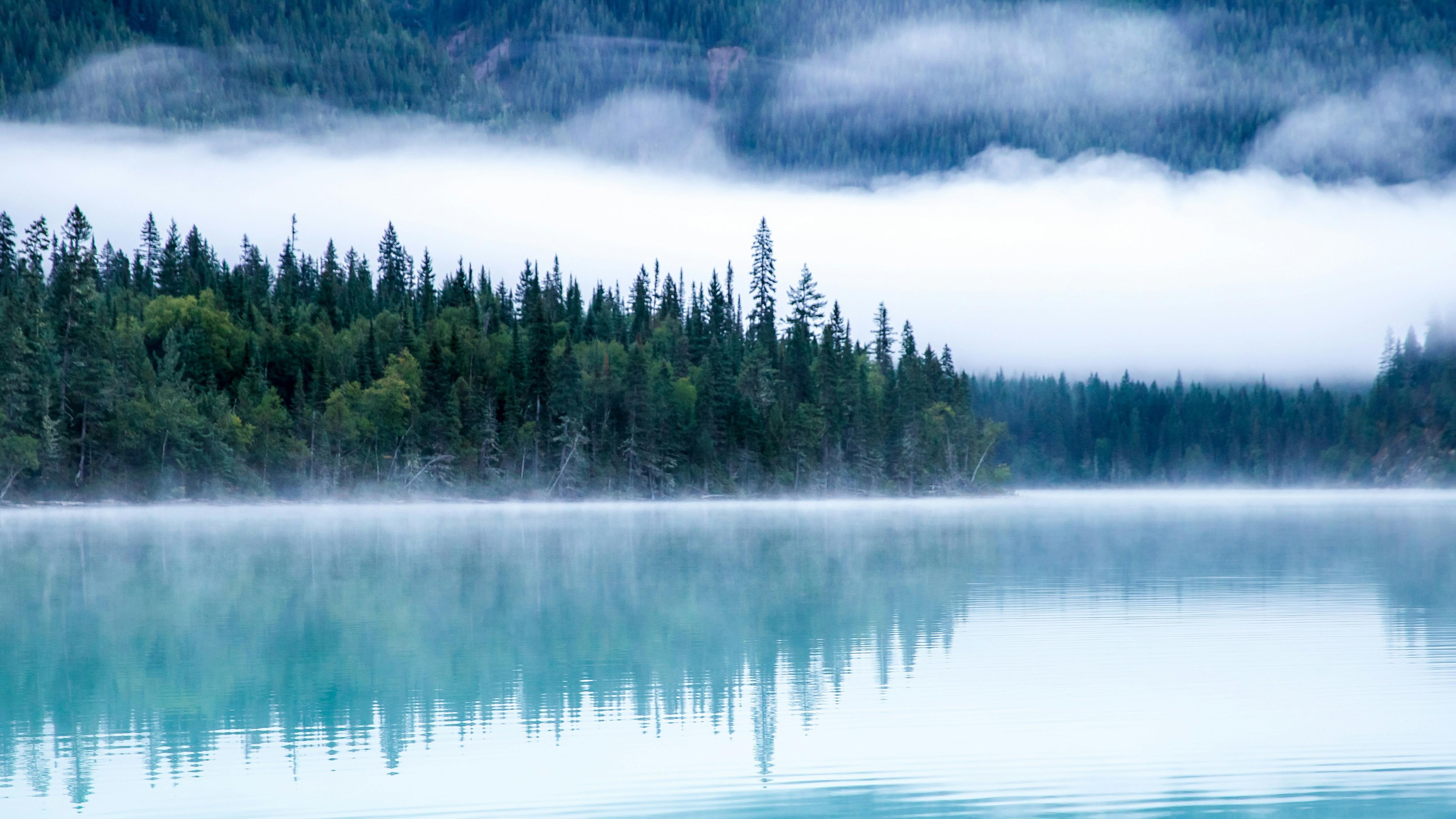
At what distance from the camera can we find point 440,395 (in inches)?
4961

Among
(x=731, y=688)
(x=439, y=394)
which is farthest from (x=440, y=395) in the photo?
(x=731, y=688)

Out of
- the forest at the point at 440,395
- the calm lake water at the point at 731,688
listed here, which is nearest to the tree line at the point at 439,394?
the forest at the point at 440,395

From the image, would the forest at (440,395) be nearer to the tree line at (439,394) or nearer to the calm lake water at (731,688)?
the tree line at (439,394)

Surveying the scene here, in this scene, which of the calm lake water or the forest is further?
the forest

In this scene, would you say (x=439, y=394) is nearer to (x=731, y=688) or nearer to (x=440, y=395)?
(x=440, y=395)

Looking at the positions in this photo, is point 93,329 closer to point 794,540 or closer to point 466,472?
point 466,472

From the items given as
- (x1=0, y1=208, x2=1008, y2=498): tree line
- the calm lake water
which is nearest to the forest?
(x1=0, y1=208, x2=1008, y2=498): tree line

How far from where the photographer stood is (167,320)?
12606 centimetres

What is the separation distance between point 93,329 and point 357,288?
64.3 metres

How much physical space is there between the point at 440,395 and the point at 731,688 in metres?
111

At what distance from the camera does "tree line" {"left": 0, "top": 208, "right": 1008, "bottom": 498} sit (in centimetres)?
9875

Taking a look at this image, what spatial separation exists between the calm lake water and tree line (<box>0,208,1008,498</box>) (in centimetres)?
6350

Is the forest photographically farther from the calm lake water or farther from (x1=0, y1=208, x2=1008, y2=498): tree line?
the calm lake water

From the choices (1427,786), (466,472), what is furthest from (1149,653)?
(466,472)
